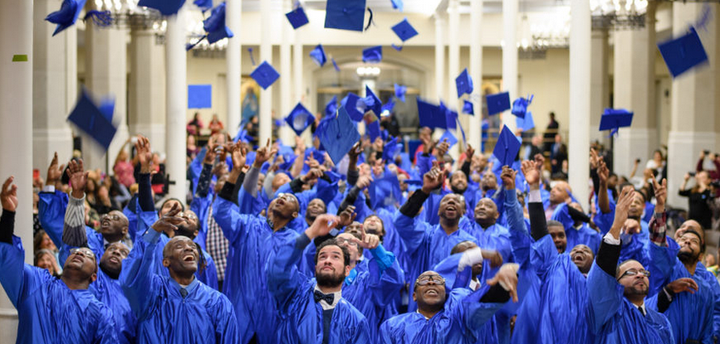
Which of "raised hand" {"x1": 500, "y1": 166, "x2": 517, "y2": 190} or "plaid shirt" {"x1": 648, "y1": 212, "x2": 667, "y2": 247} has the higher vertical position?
"raised hand" {"x1": 500, "y1": 166, "x2": 517, "y2": 190}

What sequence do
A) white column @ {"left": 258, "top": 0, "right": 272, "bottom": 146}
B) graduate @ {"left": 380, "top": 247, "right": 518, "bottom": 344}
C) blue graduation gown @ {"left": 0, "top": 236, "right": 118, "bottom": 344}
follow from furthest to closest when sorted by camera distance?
white column @ {"left": 258, "top": 0, "right": 272, "bottom": 146}, blue graduation gown @ {"left": 0, "top": 236, "right": 118, "bottom": 344}, graduate @ {"left": 380, "top": 247, "right": 518, "bottom": 344}

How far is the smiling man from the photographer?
5.49 metres

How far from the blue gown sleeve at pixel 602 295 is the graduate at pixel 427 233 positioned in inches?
70.0

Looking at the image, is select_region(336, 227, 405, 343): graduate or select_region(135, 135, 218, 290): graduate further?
select_region(135, 135, 218, 290): graduate

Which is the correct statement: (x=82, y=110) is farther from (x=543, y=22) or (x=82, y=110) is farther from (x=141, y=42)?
(x=543, y=22)

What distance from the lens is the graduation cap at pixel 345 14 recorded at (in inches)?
355

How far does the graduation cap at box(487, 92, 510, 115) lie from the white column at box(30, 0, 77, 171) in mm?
8820

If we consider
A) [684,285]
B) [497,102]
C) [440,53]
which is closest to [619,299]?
[684,285]

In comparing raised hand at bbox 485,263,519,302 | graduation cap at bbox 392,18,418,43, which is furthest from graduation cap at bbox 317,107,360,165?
graduation cap at bbox 392,18,418,43

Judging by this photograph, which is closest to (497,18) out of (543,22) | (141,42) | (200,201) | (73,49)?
(543,22)

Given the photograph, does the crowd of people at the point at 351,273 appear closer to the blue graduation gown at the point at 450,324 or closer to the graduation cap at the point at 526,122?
the blue graduation gown at the point at 450,324

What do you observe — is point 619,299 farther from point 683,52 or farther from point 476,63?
point 476,63

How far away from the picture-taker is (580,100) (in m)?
11.1

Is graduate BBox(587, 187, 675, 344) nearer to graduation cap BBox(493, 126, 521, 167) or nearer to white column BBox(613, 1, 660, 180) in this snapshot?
graduation cap BBox(493, 126, 521, 167)
